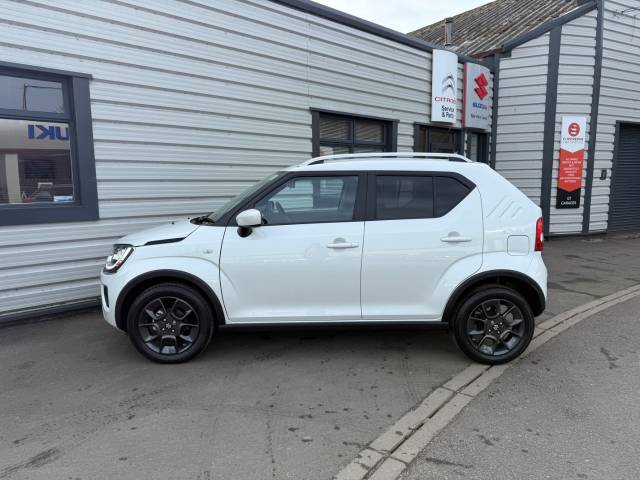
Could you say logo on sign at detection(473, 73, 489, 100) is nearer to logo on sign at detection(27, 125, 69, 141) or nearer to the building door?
the building door

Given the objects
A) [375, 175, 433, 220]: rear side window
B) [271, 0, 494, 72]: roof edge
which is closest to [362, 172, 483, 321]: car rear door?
[375, 175, 433, 220]: rear side window


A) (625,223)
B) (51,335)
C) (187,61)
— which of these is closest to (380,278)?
(51,335)

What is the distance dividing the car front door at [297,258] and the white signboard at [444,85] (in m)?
6.67

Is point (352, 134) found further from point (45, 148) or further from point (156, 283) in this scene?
point (156, 283)

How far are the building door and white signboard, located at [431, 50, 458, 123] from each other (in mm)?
4966

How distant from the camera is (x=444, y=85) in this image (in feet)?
32.6

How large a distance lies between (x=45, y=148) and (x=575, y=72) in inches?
442

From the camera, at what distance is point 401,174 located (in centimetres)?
407

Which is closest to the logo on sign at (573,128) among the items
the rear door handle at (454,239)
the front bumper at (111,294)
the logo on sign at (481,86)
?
the logo on sign at (481,86)

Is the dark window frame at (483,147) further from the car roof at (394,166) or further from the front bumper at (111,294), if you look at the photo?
Result: the front bumper at (111,294)

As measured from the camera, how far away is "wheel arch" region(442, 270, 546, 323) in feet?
12.8

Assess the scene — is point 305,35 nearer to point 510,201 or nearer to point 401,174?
point 401,174

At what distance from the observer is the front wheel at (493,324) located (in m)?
3.94

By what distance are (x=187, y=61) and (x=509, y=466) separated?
19.6 feet
